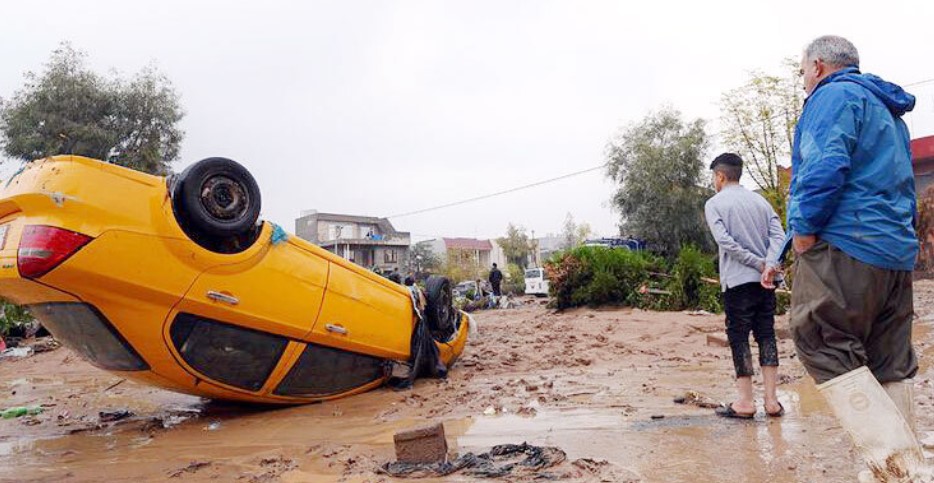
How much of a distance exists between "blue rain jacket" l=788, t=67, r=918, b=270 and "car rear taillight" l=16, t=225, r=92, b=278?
3.63 metres

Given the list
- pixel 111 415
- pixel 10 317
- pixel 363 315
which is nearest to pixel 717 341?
pixel 363 315

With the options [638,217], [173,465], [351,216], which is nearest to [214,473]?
[173,465]

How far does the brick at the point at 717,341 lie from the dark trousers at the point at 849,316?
4.86m

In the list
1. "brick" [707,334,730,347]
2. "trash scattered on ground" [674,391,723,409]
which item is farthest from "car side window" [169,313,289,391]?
"brick" [707,334,730,347]

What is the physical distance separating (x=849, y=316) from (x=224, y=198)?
11.6 feet

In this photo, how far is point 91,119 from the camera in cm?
2233

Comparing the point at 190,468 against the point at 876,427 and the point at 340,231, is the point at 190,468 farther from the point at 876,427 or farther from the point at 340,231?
the point at 340,231

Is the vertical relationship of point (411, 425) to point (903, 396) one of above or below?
below

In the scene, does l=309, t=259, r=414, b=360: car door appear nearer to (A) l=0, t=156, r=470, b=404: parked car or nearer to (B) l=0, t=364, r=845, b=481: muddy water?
(A) l=0, t=156, r=470, b=404: parked car

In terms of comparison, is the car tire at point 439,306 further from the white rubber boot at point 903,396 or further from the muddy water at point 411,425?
the white rubber boot at point 903,396

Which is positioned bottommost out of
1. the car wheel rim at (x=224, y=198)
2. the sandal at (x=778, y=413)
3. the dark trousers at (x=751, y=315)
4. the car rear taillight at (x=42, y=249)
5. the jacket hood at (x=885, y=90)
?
the sandal at (x=778, y=413)

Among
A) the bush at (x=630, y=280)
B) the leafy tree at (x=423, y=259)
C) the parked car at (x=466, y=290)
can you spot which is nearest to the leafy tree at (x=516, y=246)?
the leafy tree at (x=423, y=259)

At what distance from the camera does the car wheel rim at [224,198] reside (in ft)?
13.3

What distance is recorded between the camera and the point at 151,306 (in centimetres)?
389
